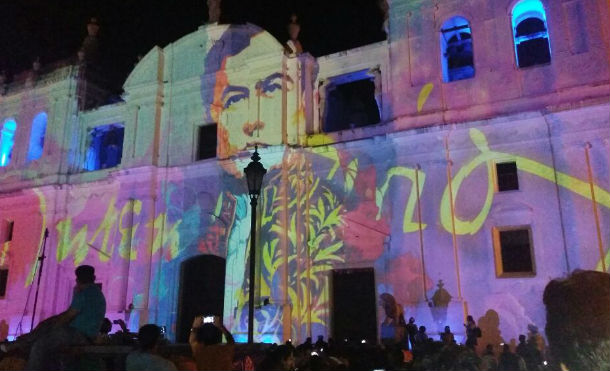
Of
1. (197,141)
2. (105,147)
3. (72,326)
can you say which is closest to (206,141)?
(197,141)

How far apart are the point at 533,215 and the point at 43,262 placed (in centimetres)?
1777

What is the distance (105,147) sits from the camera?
76.8 feet

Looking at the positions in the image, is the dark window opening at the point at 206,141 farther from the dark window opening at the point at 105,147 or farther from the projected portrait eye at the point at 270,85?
the dark window opening at the point at 105,147

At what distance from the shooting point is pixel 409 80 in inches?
647

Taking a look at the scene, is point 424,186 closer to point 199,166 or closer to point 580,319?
point 580,319

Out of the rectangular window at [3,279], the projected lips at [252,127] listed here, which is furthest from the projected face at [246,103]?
the rectangular window at [3,279]

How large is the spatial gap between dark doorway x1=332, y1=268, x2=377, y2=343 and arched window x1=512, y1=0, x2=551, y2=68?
794 cm

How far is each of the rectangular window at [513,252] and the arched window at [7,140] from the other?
20718 mm

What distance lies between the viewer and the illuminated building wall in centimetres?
1420

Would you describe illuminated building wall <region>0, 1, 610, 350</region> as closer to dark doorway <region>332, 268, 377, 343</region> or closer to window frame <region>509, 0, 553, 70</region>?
window frame <region>509, 0, 553, 70</region>

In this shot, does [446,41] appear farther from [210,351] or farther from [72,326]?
[72,326]

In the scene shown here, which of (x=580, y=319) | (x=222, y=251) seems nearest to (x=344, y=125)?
(x=222, y=251)

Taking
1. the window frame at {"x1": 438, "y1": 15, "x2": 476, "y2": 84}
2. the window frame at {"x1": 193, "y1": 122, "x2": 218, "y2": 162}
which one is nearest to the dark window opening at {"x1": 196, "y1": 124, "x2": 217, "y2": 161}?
the window frame at {"x1": 193, "y1": 122, "x2": 218, "y2": 162}

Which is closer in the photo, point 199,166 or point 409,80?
point 409,80
